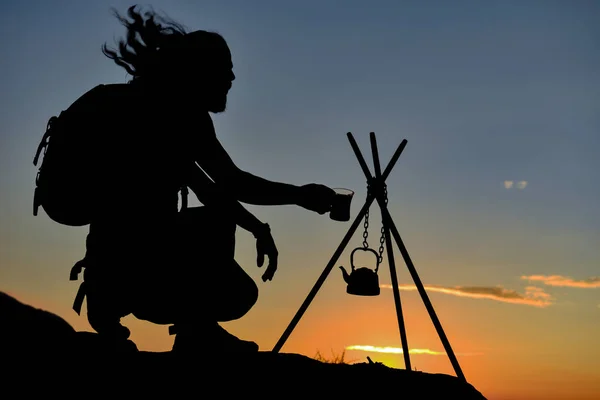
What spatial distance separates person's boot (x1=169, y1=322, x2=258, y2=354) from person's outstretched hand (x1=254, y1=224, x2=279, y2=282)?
0.57m

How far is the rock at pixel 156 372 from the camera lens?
11.8 ft

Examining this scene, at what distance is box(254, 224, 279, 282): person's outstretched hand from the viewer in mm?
4625

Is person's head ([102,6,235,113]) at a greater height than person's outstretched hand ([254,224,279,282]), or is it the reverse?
person's head ([102,6,235,113])

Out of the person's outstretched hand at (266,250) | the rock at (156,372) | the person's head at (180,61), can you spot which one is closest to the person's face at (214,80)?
the person's head at (180,61)

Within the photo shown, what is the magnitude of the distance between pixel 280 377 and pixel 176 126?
1779mm

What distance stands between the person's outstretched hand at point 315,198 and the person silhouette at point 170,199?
0.07 metres

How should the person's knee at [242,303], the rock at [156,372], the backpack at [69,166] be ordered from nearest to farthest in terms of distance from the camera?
the rock at [156,372]
the backpack at [69,166]
the person's knee at [242,303]

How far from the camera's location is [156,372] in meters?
4.18

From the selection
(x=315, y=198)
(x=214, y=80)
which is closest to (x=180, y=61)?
(x=214, y=80)

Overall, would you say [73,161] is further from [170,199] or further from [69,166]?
[170,199]

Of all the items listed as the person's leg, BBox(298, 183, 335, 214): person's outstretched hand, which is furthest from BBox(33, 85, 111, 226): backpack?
BBox(298, 183, 335, 214): person's outstretched hand

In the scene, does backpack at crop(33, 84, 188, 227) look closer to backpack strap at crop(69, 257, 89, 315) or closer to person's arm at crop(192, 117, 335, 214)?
backpack strap at crop(69, 257, 89, 315)

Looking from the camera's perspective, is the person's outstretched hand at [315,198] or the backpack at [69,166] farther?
the person's outstretched hand at [315,198]

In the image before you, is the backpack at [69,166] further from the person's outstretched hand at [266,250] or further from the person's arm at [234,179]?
the person's outstretched hand at [266,250]
